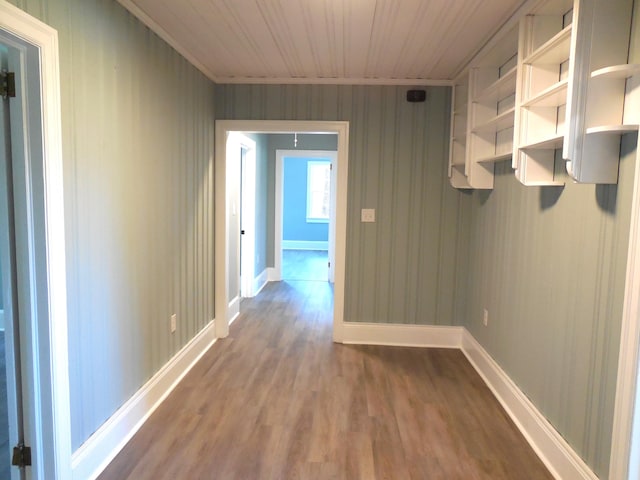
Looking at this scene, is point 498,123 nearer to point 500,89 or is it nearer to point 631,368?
point 500,89

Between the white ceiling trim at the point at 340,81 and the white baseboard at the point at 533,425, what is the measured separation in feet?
7.20

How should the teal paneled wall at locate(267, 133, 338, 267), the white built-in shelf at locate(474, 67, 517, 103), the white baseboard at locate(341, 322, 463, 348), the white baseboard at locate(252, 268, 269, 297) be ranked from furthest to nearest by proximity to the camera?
the teal paneled wall at locate(267, 133, 338, 267) → the white baseboard at locate(252, 268, 269, 297) → the white baseboard at locate(341, 322, 463, 348) → the white built-in shelf at locate(474, 67, 517, 103)

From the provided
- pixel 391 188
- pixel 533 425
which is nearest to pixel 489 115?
pixel 391 188

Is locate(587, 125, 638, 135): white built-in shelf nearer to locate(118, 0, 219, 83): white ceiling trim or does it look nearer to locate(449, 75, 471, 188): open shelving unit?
locate(449, 75, 471, 188): open shelving unit

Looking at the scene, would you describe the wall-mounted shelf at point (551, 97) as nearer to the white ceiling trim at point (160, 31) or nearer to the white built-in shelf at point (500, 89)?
the white built-in shelf at point (500, 89)

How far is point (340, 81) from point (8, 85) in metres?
2.65

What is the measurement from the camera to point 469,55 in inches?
122

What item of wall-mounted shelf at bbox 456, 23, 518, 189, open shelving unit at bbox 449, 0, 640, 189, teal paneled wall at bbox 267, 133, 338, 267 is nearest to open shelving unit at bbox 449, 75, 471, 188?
open shelving unit at bbox 449, 0, 640, 189

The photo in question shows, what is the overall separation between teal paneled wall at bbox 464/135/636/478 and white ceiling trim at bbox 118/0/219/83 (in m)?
2.32

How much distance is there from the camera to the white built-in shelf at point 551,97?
75.9 inches

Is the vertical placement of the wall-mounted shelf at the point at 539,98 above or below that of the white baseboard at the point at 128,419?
above

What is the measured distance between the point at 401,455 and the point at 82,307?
68.1 inches

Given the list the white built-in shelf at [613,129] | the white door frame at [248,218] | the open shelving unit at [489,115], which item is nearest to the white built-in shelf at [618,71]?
the white built-in shelf at [613,129]

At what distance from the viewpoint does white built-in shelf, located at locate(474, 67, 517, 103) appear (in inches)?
100.0
